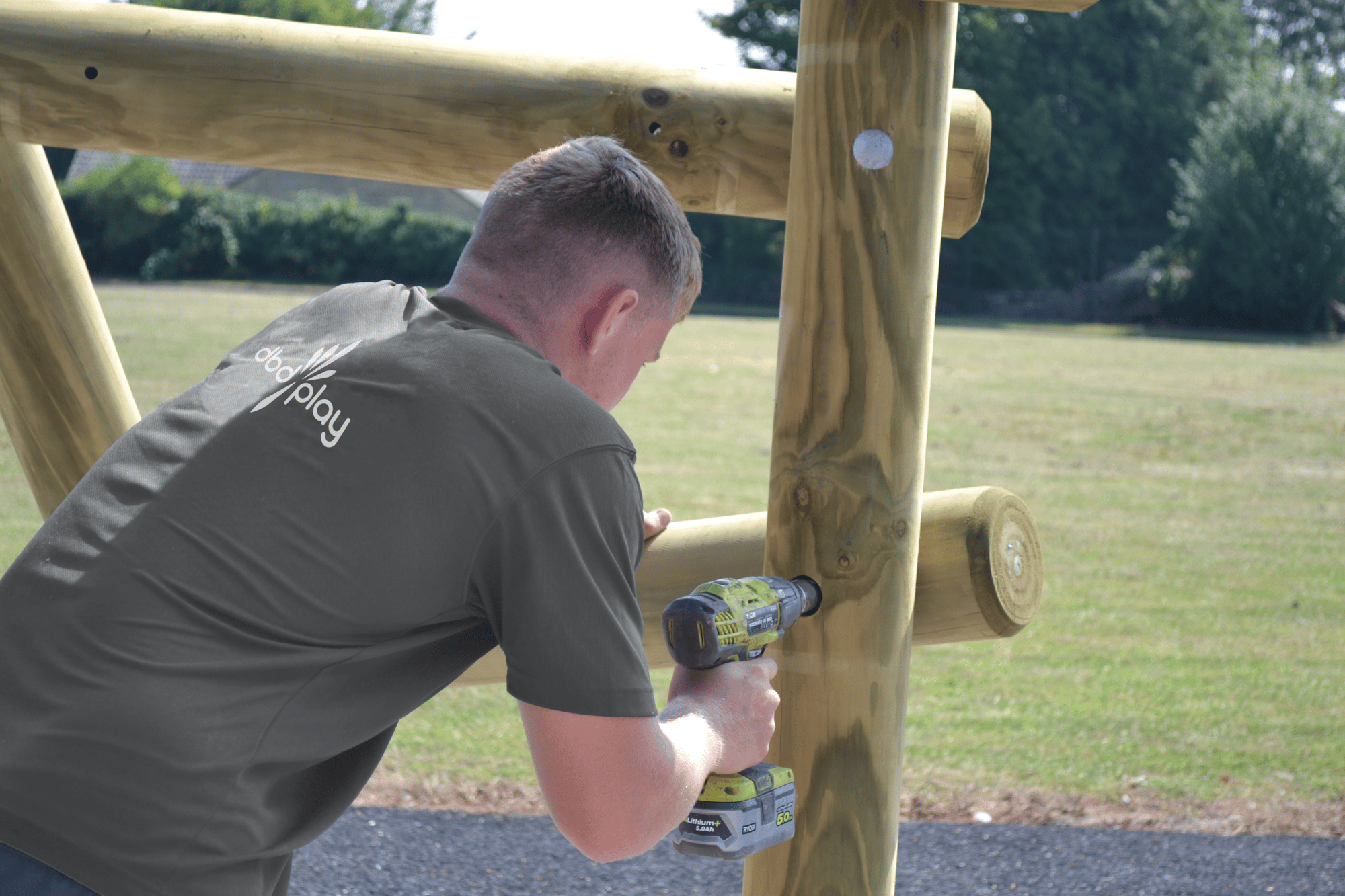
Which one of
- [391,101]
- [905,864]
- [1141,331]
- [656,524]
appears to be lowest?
[1141,331]

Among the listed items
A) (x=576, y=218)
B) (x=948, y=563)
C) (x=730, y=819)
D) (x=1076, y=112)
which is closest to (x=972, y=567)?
(x=948, y=563)

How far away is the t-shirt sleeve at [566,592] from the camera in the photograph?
1385 mm

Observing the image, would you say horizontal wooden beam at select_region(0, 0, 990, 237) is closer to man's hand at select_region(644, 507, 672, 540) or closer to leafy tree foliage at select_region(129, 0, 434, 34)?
man's hand at select_region(644, 507, 672, 540)

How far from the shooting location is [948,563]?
2.05 metres

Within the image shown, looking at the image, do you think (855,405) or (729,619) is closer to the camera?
(729,619)

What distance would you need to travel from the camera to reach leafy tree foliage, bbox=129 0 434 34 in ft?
118

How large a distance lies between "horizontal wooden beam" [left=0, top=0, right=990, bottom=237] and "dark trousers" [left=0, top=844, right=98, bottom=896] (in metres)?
1.30

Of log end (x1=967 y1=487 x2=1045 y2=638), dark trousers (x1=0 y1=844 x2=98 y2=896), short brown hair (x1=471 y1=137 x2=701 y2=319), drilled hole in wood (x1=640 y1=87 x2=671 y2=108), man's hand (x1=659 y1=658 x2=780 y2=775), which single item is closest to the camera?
dark trousers (x1=0 y1=844 x2=98 y2=896)

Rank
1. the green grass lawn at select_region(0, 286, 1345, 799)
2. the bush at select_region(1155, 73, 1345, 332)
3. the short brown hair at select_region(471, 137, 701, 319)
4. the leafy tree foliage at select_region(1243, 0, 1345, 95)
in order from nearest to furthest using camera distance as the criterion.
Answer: the short brown hair at select_region(471, 137, 701, 319)
the green grass lawn at select_region(0, 286, 1345, 799)
the bush at select_region(1155, 73, 1345, 332)
the leafy tree foliage at select_region(1243, 0, 1345, 95)

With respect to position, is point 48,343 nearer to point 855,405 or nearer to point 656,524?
point 656,524

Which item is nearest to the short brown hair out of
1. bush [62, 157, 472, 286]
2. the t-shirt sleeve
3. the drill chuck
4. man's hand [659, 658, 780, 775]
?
the t-shirt sleeve

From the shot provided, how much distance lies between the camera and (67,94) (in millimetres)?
2229

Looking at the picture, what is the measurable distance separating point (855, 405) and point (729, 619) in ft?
1.39

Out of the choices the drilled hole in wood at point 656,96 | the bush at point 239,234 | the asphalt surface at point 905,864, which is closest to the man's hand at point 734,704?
the drilled hole in wood at point 656,96
